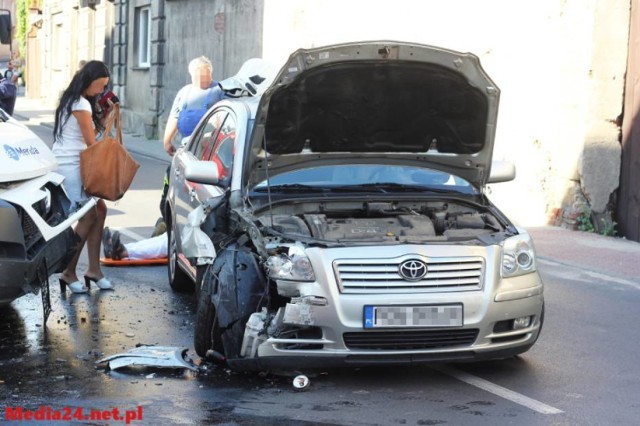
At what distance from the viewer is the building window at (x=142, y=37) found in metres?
32.2

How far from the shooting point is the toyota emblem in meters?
6.36

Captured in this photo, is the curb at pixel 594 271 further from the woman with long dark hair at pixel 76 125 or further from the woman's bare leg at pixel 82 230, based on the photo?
the woman with long dark hair at pixel 76 125

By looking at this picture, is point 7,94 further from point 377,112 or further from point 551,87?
point 377,112

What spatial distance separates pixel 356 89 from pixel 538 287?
171cm

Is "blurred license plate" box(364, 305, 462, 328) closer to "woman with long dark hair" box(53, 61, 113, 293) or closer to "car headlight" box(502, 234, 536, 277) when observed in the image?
"car headlight" box(502, 234, 536, 277)

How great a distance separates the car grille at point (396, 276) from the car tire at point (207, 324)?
857 millimetres

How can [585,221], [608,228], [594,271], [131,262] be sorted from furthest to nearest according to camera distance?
[585,221] → [608,228] → [594,271] → [131,262]

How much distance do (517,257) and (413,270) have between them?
28.6 inches

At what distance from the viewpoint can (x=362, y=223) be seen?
7133mm

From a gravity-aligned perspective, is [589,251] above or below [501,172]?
below

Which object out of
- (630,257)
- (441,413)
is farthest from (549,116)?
(441,413)

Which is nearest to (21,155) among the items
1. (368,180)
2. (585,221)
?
(368,180)

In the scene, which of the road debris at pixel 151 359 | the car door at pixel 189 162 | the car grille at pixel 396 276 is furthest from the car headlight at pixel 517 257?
the car door at pixel 189 162

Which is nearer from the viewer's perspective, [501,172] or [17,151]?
[17,151]
